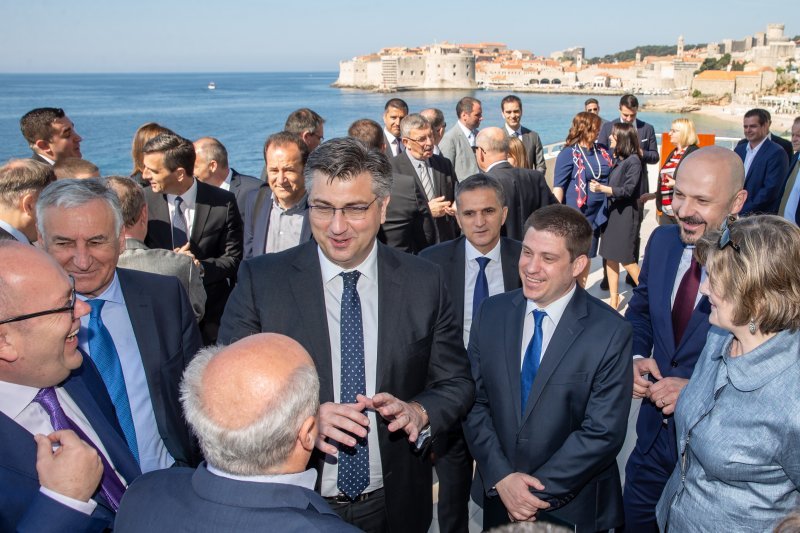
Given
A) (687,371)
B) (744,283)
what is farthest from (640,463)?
(744,283)

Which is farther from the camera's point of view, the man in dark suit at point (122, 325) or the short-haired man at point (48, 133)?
the short-haired man at point (48, 133)

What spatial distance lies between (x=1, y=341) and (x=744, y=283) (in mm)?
1905

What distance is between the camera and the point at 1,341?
4.68 ft

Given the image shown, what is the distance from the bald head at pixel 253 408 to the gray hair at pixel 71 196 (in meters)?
1.20

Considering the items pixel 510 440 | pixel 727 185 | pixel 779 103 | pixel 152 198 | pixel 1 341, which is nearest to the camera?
pixel 1 341

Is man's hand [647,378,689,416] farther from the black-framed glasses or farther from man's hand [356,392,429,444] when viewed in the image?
the black-framed glasses

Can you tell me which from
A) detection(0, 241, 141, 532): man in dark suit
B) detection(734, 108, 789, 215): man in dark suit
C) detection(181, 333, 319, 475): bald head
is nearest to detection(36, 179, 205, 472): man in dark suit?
detection(0, 241, 141, 532): man in dark suit

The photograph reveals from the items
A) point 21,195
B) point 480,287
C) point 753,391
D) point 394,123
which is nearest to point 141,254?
point 21,195

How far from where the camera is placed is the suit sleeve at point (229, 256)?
350 centimetres

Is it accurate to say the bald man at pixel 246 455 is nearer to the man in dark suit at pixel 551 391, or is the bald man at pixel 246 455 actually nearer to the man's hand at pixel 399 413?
the man's hand at pixel 399 413

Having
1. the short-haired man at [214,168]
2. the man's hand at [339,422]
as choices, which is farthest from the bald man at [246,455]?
the short-haired man at [214,168]

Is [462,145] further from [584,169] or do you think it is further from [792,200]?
[792,200]

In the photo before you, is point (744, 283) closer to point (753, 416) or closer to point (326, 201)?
point (753, 416)

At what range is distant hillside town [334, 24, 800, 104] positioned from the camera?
8050cm
